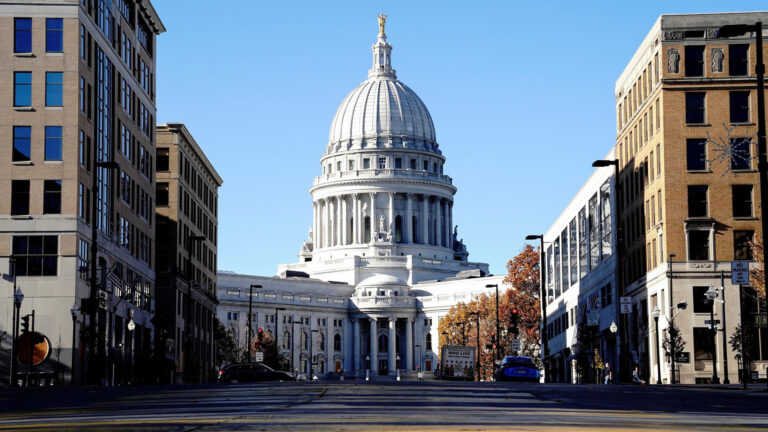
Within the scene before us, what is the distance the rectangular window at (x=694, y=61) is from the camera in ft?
266

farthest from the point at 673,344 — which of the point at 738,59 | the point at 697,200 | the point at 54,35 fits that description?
the point at 54,35

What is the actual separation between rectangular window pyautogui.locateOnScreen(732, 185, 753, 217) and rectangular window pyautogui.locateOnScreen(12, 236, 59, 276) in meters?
38.8

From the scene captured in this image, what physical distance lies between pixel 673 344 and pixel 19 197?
36.5 m

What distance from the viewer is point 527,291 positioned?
459 feet

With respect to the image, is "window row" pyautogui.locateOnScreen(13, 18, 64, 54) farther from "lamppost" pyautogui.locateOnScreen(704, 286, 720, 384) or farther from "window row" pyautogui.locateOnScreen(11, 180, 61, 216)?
"lamppost" pyautogui.locateOnScreen(704, 286, 720, 384)

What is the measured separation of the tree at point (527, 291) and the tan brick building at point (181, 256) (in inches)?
1231

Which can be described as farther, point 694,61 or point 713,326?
point 694,61

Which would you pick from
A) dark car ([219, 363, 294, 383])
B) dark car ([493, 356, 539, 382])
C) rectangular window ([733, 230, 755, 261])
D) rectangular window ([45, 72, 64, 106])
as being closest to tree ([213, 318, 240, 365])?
dark car ([219, 363, 294, 383])

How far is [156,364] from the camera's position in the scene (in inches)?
3423

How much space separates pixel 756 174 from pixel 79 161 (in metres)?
38.6

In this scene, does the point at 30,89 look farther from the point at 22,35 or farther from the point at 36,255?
the point at 36,255

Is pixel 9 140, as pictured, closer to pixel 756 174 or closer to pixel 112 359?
pixel 112 359

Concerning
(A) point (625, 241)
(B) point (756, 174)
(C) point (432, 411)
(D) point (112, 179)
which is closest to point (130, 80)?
(D) point (112, 179)

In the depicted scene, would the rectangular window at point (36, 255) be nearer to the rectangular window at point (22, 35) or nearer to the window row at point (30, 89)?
the window row at point (30, 89)
